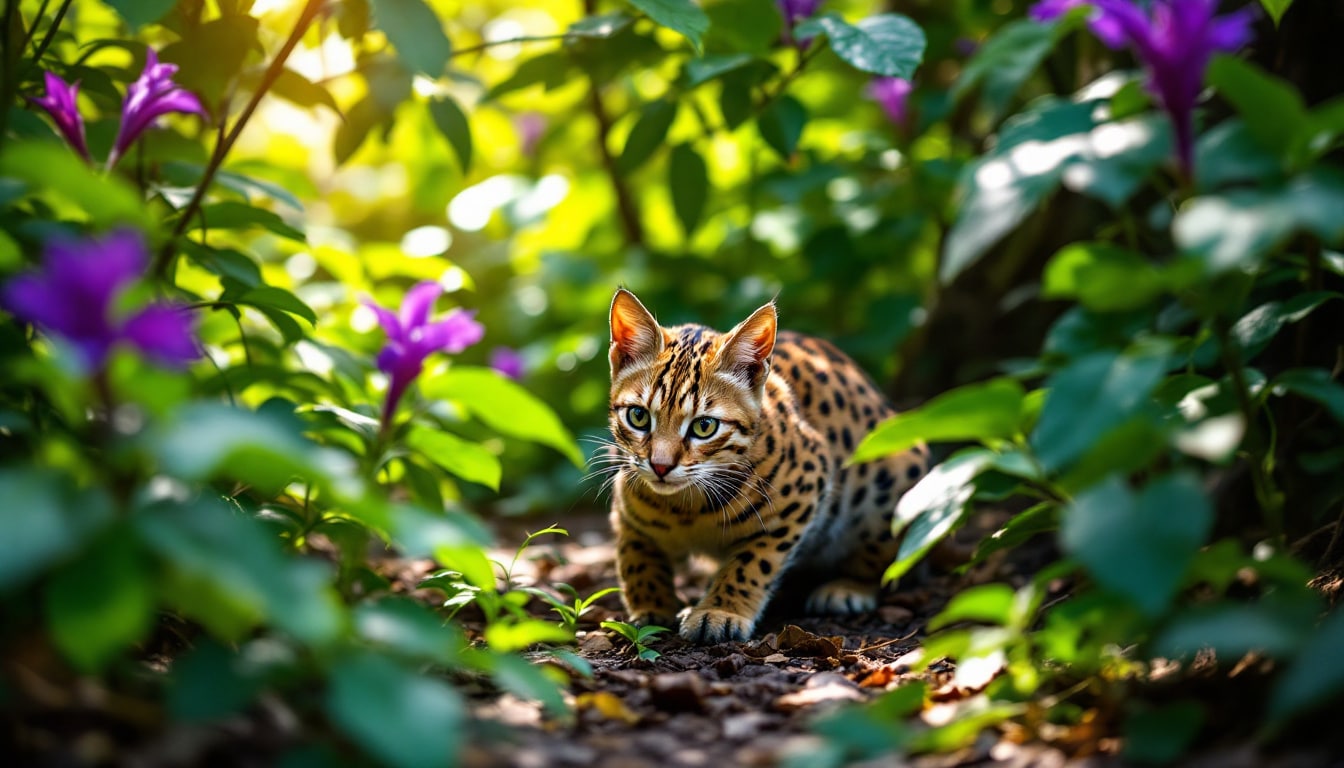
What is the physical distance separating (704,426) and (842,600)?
0.96m

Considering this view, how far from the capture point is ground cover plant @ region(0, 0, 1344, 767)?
185cm

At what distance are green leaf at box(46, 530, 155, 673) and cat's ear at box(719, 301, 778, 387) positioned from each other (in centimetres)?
253

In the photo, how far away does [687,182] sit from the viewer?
16.2ft

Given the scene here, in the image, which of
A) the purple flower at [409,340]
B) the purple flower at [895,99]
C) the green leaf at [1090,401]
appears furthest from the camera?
the purple flower at [895,99]

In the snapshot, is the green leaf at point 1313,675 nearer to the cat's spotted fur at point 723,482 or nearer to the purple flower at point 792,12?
the cat's spotted fur at point 723,482

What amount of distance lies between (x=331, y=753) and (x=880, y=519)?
2.96m

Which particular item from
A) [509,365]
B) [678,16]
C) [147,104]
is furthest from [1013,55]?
[509,365]

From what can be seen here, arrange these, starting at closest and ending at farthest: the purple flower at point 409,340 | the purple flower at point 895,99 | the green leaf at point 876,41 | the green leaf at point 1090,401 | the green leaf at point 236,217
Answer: the green leaf at point 1090,401 → the purple flower at point 409,340 → the green leaf at point 236,217 → the green leaf at point 876,41 → the purple flower at point 895,99

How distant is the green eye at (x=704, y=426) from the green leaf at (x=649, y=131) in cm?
136

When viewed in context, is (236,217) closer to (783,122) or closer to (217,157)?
(217,157)

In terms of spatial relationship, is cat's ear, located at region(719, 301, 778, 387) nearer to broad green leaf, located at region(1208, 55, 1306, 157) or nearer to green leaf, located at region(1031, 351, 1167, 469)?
green leaf, located at region(1031, 351, 1167, 469)

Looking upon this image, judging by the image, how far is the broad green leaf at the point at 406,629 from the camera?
1.95 m

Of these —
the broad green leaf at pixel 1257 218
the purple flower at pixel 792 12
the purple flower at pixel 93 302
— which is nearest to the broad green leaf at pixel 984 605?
the broad green leaf at pixel 1257 218

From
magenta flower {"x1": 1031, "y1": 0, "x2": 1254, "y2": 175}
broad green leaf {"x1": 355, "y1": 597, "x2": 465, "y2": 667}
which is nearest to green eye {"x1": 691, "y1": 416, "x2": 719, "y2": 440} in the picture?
broad green leaf {"x1": 355, "y1": 597, "x2": 465, "y2": 667}
